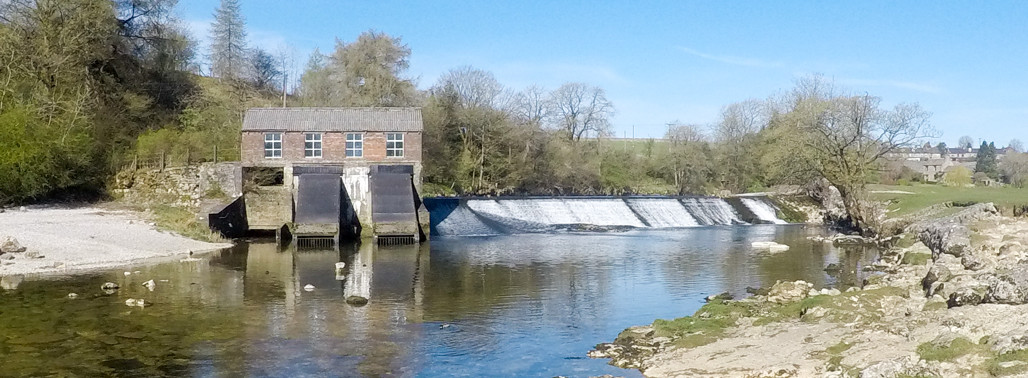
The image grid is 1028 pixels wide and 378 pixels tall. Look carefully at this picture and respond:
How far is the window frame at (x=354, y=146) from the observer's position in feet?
122

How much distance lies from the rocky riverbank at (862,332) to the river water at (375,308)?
3.90 ft

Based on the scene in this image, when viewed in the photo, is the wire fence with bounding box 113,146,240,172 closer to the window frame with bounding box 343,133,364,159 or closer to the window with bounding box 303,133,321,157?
the window with bounding box 303,133,321,157

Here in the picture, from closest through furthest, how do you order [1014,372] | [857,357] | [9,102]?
[1014,372] → [857,357] → [9,102]

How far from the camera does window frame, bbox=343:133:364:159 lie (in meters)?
37.1

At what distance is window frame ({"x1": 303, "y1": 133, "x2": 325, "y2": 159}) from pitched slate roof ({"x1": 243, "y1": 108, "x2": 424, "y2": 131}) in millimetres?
336

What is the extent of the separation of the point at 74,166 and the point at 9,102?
3.80 m

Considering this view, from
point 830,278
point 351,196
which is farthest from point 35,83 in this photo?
point 830,278

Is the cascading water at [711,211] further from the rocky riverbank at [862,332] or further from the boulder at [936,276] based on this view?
the boulder at [936,276]

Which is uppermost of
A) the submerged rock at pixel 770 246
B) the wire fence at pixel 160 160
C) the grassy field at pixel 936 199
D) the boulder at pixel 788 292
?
the wire fence at pixel 160 160

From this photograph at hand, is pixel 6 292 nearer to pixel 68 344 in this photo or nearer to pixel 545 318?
pixel 68 344

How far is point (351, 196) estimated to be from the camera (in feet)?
117

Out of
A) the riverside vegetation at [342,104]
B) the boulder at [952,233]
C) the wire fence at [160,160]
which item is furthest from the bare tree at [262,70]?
the boulder at [952,233]

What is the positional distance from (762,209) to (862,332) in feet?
113

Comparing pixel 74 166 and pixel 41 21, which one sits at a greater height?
pixel 41 21
